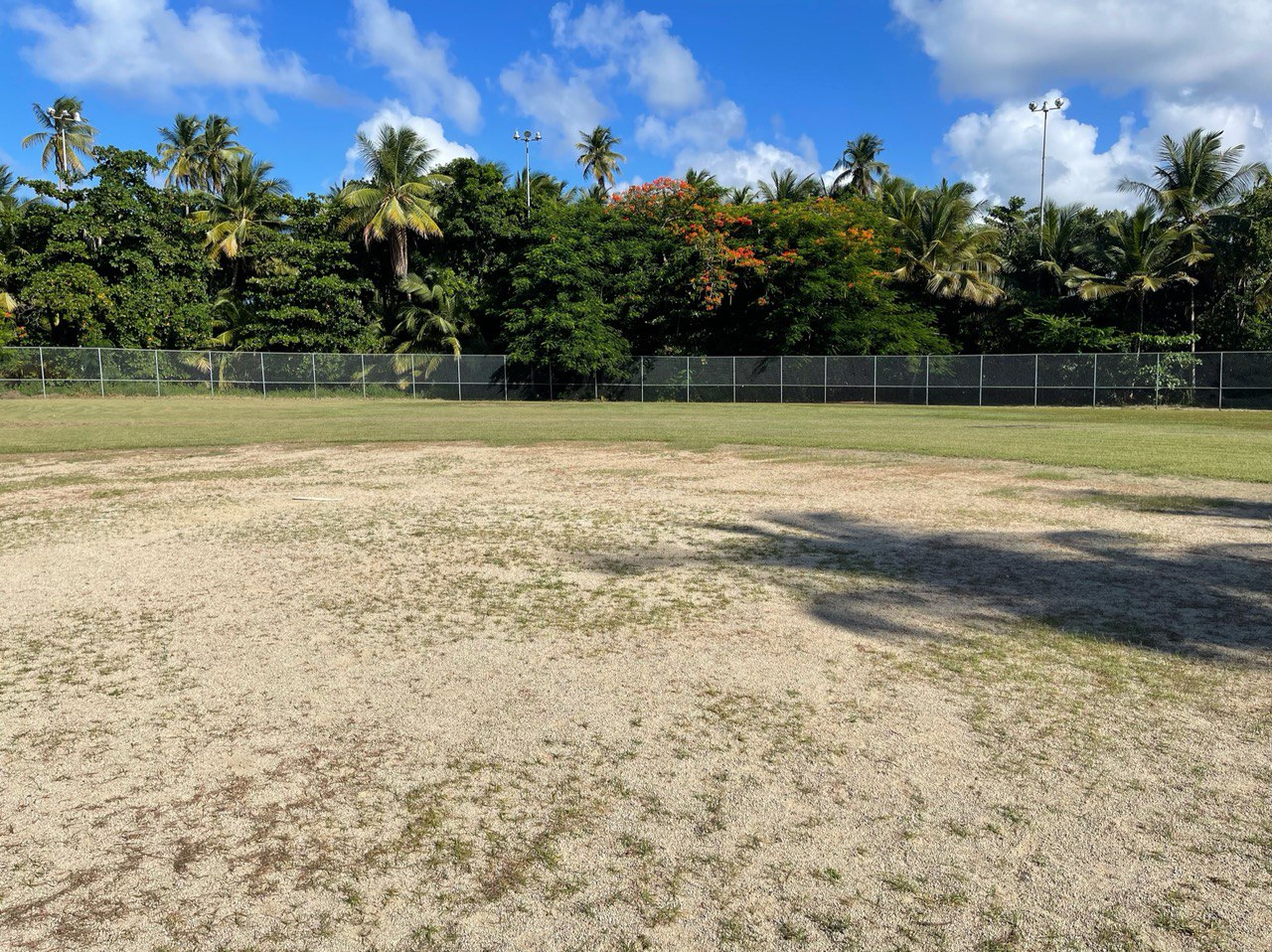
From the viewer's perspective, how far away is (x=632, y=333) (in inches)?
1652

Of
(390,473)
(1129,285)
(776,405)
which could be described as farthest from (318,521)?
(1129,285)

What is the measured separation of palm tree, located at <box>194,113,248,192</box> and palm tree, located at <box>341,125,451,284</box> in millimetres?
10767

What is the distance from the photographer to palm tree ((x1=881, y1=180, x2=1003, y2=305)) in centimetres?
3962

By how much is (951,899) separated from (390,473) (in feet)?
32.1

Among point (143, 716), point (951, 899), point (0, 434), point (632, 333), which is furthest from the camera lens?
point (632, 333)

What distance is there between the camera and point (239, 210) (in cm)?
4103

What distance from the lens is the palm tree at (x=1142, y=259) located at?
119 feet

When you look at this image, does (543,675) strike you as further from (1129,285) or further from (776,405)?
(1129,285)

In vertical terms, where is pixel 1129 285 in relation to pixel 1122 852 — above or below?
above

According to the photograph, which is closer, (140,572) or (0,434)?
(140,572)

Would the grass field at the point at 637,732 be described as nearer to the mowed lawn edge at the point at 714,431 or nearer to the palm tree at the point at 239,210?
the mowed lawn edge at the point at 714,431

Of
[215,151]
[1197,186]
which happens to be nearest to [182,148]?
[215,151]

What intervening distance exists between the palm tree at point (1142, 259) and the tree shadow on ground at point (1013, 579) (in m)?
34.3

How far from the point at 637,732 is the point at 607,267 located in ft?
120
